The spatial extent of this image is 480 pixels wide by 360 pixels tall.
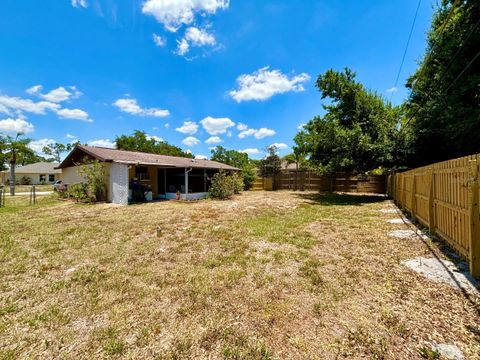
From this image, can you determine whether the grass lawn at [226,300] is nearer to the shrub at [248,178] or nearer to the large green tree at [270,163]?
the shrub at [248,178]

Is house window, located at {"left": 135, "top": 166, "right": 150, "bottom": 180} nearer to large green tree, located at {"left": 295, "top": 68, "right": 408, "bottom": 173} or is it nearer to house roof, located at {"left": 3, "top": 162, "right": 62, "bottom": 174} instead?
large green tree, located at {"left": 295, "top": 68, "right": 408, "bottom": 173}

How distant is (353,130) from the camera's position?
12.7 meters

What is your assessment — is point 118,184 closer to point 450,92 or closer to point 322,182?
point 322,182

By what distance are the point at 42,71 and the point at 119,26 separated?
35.0 feet

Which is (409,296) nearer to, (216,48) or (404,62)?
(404,62)

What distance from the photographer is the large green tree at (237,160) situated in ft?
70.3

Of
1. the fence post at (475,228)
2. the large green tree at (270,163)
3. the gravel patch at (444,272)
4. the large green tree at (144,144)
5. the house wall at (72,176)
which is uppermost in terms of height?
the large green tree at (144,144)

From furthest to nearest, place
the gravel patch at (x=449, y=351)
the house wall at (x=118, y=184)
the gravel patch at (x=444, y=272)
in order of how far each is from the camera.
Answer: the house wall at (x=118, y=184), the gravel patch at (x=444, y=272), the gravel patch at (x=449, y=351)

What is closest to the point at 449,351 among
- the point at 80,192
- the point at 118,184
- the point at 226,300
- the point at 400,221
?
the point at 226,300

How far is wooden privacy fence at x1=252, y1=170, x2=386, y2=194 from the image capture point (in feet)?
56.1

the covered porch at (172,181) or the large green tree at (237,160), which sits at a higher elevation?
the large green tree at (237,160)

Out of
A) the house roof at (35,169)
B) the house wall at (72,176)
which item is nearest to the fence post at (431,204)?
the house wall at (72,176)

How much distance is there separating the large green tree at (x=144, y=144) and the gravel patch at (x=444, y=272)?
4263 centimetres

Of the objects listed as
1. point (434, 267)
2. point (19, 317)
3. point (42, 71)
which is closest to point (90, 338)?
point (19, 317)
